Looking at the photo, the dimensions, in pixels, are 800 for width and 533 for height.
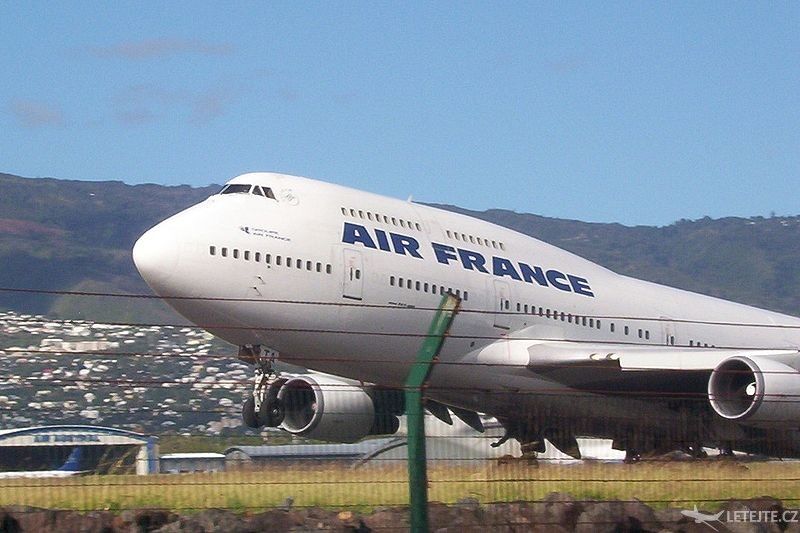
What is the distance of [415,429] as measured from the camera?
399 inches

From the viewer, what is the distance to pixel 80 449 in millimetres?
12430

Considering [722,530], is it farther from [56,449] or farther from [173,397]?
[56,449]

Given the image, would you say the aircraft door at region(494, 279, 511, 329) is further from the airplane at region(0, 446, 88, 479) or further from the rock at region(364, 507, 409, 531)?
the rock at region(364, 507, 409, 531)

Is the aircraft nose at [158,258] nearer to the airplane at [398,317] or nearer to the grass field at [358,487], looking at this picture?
the airplane at [398,317]

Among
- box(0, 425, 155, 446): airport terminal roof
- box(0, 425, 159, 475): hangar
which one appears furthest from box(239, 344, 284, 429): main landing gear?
box(0, 425, 155, 446): airport terminal roof

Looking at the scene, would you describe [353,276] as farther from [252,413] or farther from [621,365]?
[621,365]

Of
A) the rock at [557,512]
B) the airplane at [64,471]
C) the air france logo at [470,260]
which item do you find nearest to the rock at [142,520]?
the airplane at [64,471]

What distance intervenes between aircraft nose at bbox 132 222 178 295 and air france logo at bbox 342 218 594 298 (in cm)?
291

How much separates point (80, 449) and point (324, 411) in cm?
1175

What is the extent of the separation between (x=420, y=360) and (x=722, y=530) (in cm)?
358

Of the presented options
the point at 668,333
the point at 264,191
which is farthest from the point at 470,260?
the point at 668,333

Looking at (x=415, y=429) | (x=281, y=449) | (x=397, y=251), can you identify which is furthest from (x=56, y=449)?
(x=397, y=251)

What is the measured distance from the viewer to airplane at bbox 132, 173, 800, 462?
2127cm

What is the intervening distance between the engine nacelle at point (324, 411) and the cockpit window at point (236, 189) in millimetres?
3282
